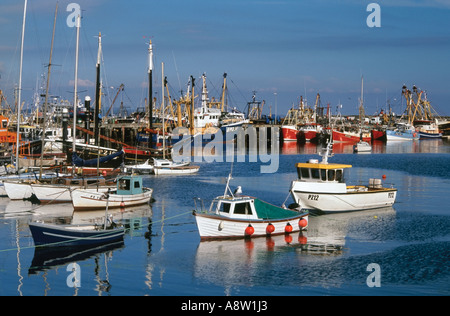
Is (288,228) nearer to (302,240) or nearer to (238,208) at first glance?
(302,240)

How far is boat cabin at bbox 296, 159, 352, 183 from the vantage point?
146 feet

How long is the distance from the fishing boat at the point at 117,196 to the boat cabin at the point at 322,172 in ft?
45.5

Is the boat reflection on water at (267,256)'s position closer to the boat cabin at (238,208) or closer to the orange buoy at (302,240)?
the orange buoy at (302,240)

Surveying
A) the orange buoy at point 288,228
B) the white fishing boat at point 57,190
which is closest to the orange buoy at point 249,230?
the orange buoy at point 288,228

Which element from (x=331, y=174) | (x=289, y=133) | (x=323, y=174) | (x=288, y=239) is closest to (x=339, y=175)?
(x=331, y=174)

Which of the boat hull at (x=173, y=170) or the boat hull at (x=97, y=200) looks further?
the boat hull at (x=173, y=170)

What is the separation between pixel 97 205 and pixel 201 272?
2011 cm

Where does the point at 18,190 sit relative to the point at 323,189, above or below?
below

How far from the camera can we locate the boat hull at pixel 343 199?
44.3 m

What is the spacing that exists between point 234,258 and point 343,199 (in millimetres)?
16601

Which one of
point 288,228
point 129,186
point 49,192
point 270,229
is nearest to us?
point 270,229

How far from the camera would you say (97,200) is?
153 ft

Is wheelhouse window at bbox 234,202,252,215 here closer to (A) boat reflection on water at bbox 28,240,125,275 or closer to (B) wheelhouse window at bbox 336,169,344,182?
(A) boat reflection on water at bbox 28,240,125,275

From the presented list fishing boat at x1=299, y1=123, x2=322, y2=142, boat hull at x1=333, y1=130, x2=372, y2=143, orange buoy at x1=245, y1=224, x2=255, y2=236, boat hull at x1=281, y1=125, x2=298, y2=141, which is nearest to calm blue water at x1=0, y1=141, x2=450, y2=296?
orange buoy at x1=245, y1=224, x2=255, y2=236
